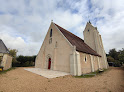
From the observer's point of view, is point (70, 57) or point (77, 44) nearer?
point (70, 57)

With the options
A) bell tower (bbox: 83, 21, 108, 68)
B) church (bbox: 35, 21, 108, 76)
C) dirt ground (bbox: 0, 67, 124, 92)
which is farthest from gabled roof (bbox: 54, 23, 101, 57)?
dirt ground (bbox: 0, 67, 124, 92)

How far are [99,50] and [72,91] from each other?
1739 cm

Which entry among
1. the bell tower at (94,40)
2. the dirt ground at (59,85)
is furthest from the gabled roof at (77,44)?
the dirt ground at (59,85)

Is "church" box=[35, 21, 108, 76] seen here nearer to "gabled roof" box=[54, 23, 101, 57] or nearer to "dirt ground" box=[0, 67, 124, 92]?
"gabled roof" box=[54, 23, 101, 57]

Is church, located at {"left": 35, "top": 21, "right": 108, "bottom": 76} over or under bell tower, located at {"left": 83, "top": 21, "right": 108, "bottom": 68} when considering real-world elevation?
under

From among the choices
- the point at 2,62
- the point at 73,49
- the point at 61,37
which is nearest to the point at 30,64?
the point at 2,62

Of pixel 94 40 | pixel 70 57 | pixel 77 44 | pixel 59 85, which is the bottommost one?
pixel 59 85

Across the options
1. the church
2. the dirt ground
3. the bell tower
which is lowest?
the dirt ground

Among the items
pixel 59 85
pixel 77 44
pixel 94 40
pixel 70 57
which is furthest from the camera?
pixel 94 40

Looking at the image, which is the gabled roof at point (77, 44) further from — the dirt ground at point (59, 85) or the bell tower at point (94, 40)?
the dirt ground at point (59, 85)

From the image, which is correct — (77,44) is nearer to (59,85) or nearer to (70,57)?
(70,57)

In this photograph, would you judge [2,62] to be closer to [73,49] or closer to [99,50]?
[73,49]

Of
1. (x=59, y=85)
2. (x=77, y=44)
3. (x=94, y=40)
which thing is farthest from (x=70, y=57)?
(x=94, y=40)

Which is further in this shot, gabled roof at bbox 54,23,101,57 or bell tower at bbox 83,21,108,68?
bell tower at bbox 83,21,108,68
